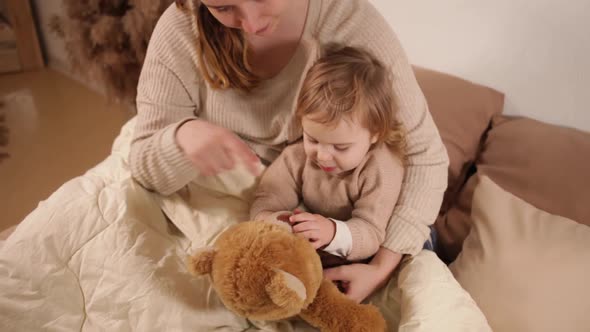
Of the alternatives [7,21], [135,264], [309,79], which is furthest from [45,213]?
[7,21]

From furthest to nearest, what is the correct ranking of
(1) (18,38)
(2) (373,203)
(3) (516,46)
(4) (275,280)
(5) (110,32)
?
(1) (18,38) → (5) (110,32) → (3) (516,46) → (2) (373,203) → (4) (275,280)

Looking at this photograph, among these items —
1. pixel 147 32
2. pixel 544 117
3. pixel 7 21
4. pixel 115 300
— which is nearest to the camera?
pixel 115 300

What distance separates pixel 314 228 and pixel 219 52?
0.39 metres

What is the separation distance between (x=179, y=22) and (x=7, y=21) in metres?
2.27

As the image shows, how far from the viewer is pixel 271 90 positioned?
949 millimetres

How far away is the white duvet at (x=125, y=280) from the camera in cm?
77

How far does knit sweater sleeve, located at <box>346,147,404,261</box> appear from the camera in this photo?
2.82 feet

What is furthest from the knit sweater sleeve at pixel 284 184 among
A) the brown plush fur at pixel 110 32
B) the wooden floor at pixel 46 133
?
the wooden floor at pixel 46 133

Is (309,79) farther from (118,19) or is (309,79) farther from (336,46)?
(118,19)

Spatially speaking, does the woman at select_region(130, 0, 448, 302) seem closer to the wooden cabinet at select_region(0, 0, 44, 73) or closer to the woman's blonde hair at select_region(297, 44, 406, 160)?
the woman's blonde hair at select_region(297, 44, 406, 160)

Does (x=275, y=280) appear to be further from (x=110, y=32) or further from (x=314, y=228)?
(x=110, y=32)

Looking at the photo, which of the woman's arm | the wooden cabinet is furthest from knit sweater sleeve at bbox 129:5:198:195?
the wooden cabinet

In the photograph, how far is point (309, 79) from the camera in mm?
848

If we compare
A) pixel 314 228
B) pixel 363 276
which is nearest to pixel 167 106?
pixel 314 228
